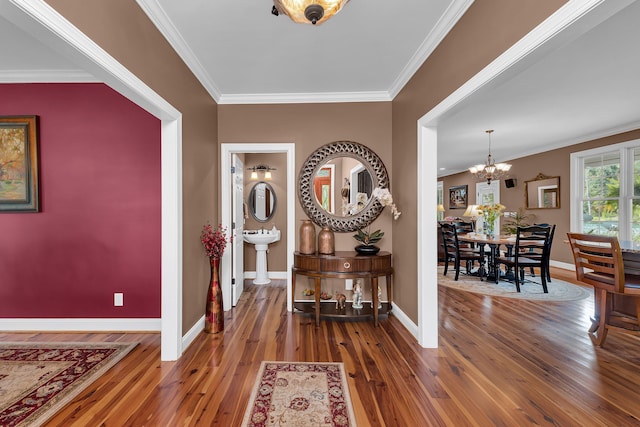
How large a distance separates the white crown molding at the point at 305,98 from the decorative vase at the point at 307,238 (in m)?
1.44

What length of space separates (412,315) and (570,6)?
96.2 inches

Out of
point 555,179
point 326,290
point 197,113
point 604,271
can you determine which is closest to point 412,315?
point 326,290

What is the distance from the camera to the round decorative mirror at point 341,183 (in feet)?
10.9

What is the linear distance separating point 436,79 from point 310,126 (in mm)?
1500

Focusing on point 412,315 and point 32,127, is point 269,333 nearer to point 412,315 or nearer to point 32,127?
point 412,315

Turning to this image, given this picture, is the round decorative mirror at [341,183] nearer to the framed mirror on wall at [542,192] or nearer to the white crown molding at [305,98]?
the white crown molding at [305,98]

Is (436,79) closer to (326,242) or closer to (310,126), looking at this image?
(310,126)

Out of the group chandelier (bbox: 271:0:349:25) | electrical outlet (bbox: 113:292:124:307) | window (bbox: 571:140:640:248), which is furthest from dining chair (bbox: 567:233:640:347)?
electrical outlet (bbox: 113:292:124:307)

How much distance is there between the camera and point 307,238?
10.3 ft

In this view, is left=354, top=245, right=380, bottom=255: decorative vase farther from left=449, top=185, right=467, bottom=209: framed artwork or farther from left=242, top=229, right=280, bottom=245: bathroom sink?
left=449, top=185, right=467, bottom=209: framed artwork

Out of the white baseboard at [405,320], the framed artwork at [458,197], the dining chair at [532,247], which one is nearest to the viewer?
the white baseboard at [405,320]

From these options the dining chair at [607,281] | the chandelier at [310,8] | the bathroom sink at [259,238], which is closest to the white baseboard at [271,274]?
the bathroom sink at [259,238]

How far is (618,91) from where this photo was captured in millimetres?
3408

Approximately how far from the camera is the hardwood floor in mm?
1679
